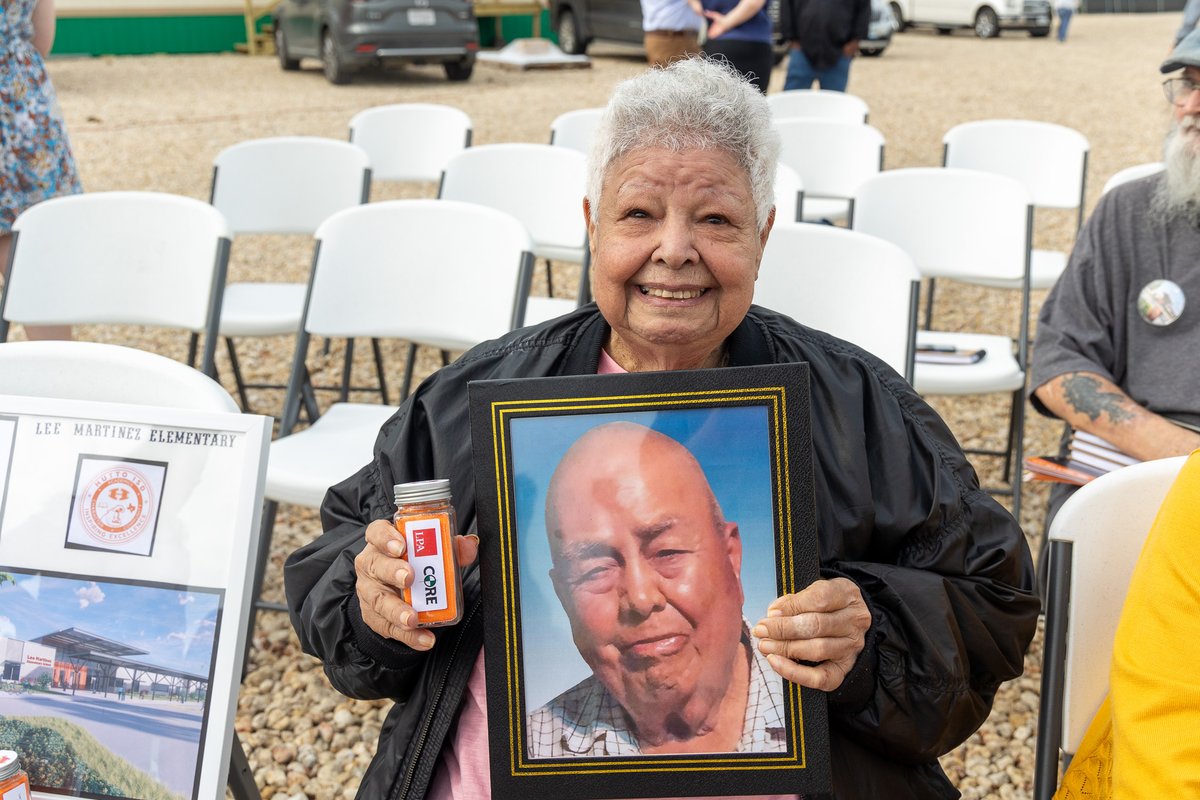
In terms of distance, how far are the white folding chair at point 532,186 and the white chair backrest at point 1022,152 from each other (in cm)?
198

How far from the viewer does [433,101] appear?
14219 mm

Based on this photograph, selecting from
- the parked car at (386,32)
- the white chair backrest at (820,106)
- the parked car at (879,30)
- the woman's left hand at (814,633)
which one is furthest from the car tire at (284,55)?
the woman's left hand at (814,633)

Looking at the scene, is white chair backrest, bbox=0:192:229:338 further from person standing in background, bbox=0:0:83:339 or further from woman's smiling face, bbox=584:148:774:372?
woman's smiling face, bbox=584:148:774:372

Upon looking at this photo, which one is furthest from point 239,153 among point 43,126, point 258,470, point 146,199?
point 258,470

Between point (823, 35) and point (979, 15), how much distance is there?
20.4m

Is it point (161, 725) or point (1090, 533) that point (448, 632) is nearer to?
point (161, 725)

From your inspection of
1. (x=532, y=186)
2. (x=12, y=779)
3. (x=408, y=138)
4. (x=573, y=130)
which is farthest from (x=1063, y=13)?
(x=12, y=779)

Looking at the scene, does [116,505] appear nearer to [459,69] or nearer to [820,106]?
[820,106]

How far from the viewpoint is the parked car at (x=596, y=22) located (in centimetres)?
1736

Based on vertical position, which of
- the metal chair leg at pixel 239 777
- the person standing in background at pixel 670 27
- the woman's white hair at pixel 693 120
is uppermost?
the woman's white hair at pixel 693 120

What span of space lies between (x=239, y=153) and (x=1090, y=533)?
4.09 m

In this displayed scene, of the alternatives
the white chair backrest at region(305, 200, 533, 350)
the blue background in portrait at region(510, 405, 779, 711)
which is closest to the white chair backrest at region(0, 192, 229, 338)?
the white chair backrest at region(305, 200, 533, 350)

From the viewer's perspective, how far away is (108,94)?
1501 centimetres

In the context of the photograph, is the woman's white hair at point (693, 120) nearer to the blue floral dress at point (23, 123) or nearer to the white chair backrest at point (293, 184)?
the blue floral dress at point (23, 123)
